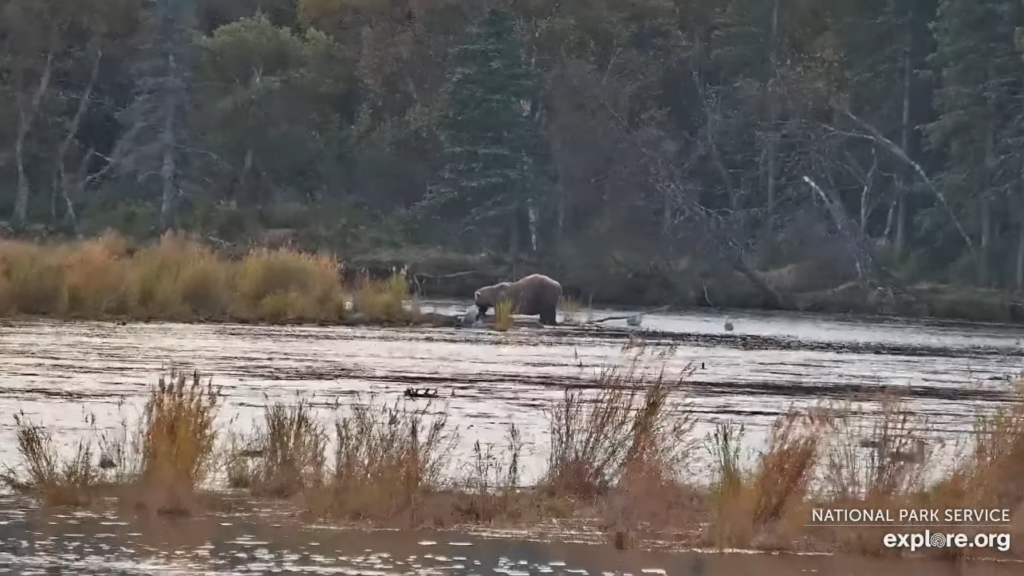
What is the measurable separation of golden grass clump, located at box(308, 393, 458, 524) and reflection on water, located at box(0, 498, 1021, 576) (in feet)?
1.13

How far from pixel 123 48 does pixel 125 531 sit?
175 feet

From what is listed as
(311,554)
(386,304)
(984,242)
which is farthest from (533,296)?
(984,242)

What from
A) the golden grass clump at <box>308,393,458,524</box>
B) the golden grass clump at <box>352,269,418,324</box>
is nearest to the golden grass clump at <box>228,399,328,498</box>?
the golden grass clump at <box>308,393,458,524</box>

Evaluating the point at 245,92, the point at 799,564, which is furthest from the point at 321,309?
the point at 245,92

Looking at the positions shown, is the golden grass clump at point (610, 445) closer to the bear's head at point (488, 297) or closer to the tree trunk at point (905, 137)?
the bear's head at point (488, 297)

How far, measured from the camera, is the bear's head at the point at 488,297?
1419 inches

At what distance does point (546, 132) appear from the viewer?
62062mm

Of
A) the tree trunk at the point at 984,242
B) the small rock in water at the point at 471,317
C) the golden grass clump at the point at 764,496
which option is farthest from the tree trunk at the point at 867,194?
the golden grass clump at the point at 764,496

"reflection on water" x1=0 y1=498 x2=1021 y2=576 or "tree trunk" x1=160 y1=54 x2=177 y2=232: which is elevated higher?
"tree trunk" x1=160 y1=54 x2=177 y2=232

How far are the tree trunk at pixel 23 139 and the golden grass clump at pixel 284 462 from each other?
46637 mm

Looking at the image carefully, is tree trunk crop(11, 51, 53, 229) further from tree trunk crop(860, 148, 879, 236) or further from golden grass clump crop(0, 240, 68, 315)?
tree trunk crop(860, 148, 879, 236)

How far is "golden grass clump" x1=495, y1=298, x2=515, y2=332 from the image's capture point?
34750 mm

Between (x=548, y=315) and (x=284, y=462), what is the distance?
2425 cm

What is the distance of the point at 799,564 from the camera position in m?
11.1
